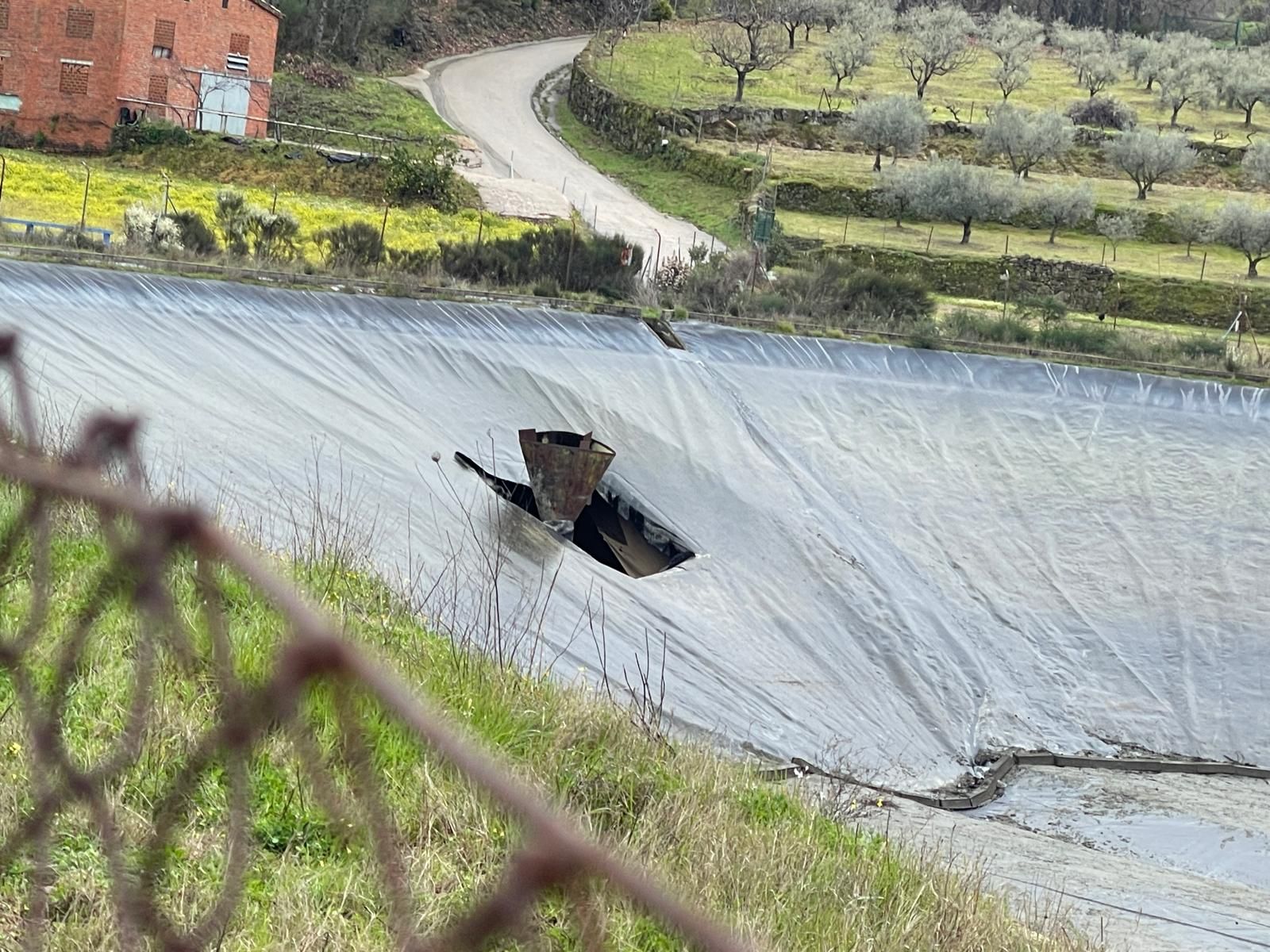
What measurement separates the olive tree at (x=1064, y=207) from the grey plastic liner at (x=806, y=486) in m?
25.1

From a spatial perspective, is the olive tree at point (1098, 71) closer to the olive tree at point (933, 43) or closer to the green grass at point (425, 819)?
the olive tree at point (933, 43)

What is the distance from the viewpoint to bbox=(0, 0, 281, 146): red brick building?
132ft

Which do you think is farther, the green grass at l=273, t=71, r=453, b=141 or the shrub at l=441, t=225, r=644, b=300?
the green grass at l=273, t=71, r=453, b=141

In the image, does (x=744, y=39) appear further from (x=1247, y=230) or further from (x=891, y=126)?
(x=1247, y=230)

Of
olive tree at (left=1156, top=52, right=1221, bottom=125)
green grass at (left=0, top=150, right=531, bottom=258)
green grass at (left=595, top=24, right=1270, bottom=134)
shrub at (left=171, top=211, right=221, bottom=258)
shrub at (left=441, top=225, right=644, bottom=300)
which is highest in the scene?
olive tree at (left=1156, top=52, right=1221, bottom=125)

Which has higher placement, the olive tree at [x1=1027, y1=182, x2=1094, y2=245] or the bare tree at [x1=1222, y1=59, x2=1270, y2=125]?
the bare tree at [x1=1222, y1=59, x2=1270, y2=125]

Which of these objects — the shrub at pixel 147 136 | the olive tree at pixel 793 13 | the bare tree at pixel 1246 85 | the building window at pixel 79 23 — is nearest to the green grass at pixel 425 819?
the shrub at pixel 147 136

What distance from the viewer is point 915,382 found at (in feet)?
55.3

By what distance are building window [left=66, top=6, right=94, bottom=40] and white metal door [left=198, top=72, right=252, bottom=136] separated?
318 cm

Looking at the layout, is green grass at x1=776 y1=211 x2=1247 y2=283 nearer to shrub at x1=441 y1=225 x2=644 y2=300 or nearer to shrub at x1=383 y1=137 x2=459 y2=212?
shrub at x1=383 y1=137 x2=459 y2=212

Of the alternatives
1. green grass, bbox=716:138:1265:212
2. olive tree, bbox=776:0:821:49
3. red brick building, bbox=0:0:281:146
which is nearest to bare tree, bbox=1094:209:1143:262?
green grass, bbox=716:138:1265:212

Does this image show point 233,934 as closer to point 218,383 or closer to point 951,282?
point 218,383

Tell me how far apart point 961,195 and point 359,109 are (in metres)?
19.1

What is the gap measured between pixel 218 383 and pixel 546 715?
776cm
